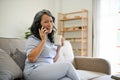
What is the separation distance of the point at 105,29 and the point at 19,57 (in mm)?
2868

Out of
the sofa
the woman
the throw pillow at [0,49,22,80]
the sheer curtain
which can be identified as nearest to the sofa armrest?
the sofa

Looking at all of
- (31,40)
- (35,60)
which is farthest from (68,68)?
(31,40)

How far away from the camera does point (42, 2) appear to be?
192 inches

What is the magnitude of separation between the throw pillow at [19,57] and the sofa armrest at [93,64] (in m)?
1.12

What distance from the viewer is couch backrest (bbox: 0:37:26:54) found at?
1883mm

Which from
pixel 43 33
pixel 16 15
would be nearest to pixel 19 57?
pixel 43 33

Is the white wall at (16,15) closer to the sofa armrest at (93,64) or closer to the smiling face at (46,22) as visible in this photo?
the sofa armrest at (93,64)

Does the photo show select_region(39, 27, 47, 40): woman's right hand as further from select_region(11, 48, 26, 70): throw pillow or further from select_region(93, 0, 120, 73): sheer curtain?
select_region(93, 0, 120, 73): sheer curtain

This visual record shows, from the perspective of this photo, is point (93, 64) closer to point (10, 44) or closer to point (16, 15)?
point (10, 44)

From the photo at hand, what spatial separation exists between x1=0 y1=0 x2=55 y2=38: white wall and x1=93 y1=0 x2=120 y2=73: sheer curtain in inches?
62.4

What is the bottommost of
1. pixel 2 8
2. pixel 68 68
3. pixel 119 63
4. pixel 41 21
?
pixel 119 63

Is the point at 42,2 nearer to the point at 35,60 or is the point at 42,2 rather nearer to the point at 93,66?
the point at 93,66

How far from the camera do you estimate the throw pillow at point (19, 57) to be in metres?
1.79

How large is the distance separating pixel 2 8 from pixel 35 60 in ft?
9.05
